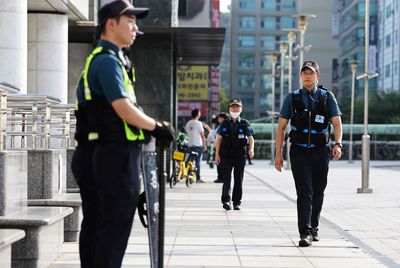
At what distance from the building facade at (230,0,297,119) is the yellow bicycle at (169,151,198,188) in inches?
5432

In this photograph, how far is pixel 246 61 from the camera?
169 m

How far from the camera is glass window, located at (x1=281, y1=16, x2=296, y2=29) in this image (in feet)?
547

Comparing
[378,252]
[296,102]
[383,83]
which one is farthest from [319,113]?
[383,83]

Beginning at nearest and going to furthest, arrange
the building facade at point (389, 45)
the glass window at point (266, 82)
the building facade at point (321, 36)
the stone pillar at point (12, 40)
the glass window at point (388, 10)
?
the stone pillar at point (12, 40) < the building facade at point (389, 45) < the glass window at point (388, 10) < the building facade at point (321, 36) < the glass window at point (266, 82)

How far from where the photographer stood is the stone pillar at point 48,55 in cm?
2233

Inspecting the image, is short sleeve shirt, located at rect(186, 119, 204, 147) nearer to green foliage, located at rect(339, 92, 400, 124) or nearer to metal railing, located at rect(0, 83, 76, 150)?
metal railing, located at rect(0, 83, 76, 150)

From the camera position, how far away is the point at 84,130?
6.23m

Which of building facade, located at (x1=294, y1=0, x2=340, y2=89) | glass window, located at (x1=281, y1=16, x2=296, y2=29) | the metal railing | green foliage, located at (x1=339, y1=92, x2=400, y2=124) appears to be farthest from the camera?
glass window, located at (x1=281, y1=16, x2=296, y2=29)

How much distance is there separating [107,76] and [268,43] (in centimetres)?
16429

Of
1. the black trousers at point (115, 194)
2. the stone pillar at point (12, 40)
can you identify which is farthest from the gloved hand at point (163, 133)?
the stone pillar at point (12, 40)

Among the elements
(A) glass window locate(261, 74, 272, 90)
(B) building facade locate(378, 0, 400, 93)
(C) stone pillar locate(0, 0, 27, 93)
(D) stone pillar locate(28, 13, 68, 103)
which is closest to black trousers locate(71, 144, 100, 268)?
(C) stone pillar locate(0, 0, 27, 93)

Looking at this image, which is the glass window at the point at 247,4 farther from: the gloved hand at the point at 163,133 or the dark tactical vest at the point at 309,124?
the gloved hand at the point at 163,133

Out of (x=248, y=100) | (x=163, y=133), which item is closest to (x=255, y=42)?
(x=248, y=100)

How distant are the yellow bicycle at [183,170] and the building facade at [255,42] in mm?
137971
